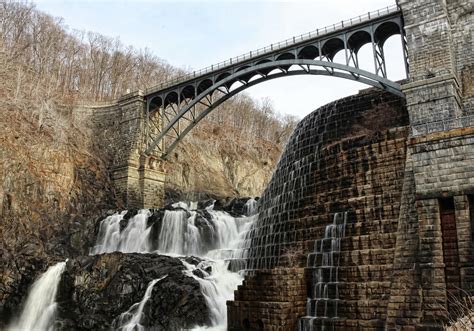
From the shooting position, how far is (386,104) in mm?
23344

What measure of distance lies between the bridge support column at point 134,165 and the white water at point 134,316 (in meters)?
15.4

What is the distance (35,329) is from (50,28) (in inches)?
1430

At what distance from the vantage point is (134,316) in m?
18.9

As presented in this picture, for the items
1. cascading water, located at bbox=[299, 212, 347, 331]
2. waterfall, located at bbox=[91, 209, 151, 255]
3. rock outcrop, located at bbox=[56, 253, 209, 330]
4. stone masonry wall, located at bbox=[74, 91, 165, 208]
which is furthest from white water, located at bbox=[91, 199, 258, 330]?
cascading water, located at bbox=[299, 212, 347, 331]

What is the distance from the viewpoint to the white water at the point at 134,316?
18317mm

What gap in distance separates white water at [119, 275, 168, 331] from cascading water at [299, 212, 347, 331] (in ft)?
23.4

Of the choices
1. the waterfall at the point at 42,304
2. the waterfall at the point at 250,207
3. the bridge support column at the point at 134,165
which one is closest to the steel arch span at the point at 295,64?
the bridge support column at the point at 134,165

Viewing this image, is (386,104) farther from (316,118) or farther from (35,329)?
(35,329)

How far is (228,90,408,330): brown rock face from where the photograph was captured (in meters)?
14.9

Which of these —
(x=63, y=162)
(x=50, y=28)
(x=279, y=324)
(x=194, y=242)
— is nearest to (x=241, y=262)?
(x=194, y=242)

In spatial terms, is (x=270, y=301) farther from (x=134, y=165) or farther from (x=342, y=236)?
(x=134, y=165)

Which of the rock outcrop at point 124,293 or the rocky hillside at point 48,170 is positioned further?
the rocky hillside at point 48,170

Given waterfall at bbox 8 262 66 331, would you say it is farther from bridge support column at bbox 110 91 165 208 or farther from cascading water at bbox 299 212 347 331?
cascading water at bbox 299 212 347 331

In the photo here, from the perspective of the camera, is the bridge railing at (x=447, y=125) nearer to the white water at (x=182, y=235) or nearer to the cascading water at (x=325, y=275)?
the cascading water at (x=325, y=275)
